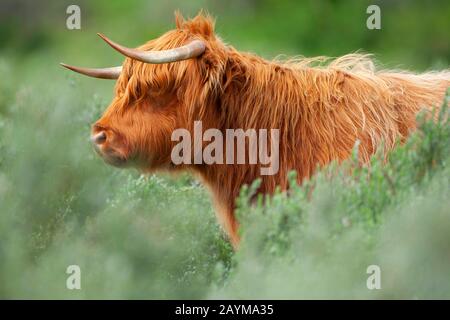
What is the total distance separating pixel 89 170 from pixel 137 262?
4.67 ft

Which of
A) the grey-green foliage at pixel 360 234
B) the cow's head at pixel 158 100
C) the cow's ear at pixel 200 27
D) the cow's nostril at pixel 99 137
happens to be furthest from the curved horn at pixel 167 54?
the grey-green foliage at pixel 360 234

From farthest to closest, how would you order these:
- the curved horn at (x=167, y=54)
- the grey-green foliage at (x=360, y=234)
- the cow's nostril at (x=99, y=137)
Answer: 1. the cow's nostril at (x=99, y=137)
2. the curved horn at (x=167, y=54)
3. the grey-green foliage at (x=360, y=234)

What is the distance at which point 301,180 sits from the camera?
692 cm

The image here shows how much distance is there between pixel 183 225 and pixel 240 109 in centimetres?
94

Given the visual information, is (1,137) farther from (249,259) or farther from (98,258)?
(249,259)

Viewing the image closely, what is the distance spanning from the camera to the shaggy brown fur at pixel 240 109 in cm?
687

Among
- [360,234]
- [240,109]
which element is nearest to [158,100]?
[240,109]

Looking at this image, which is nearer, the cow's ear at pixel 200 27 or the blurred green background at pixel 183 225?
the blurred green background at pixel 183 225

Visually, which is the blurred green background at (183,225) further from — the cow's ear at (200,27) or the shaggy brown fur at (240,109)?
the cow's ear at (200,27)

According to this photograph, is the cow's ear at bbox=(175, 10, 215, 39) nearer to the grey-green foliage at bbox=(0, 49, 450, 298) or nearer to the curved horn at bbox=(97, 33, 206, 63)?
the curved horn at bbox=(97, 33, 206, 63)
